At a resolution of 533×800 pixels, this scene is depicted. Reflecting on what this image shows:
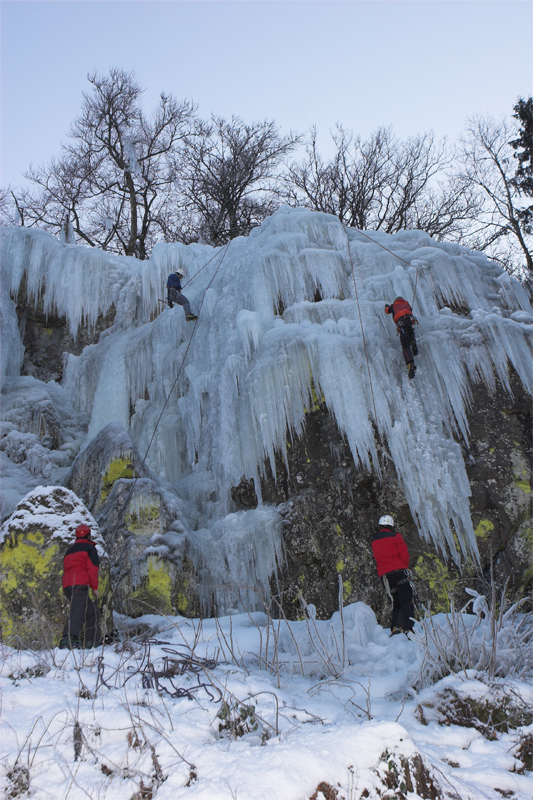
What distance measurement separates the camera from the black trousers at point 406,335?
5.61 m

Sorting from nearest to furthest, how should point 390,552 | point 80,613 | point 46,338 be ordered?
point 80,613 < point 390,552 < point 46,338

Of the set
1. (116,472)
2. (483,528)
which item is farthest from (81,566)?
(483,528)

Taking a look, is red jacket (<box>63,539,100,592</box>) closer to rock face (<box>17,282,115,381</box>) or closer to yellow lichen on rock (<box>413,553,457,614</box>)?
yellow lichen on rock (<box>413,553,457,614</box>)

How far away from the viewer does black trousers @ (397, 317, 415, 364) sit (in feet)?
18.4

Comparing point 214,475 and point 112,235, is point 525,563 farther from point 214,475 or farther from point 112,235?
point 112,235

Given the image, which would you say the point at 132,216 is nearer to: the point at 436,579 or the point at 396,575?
the point at 436,579

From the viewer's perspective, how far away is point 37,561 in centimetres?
412

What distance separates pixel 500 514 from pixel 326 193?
10709 mm

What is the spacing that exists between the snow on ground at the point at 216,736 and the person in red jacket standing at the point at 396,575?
139cm

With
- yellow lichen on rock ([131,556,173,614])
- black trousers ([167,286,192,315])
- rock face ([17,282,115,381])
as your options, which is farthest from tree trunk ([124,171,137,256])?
yellow lichen on rock ([131,556,173,614])

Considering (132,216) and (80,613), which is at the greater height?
(132,216)

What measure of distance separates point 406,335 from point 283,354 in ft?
4.75

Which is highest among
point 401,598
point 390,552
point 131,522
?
point 131,522

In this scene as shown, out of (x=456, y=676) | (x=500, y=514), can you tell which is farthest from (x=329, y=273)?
(x=456, y=676)
